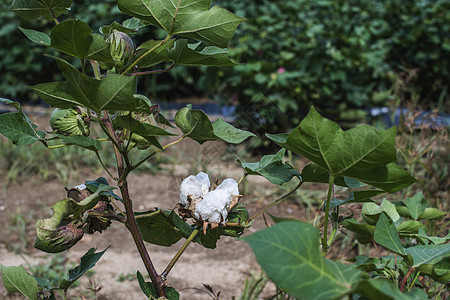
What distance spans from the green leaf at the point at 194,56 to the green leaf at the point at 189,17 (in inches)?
0.7

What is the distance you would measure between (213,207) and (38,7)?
33cm

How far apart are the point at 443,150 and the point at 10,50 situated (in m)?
4.44

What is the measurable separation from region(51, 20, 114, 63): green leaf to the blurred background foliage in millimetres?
2325

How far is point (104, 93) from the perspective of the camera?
472 mm

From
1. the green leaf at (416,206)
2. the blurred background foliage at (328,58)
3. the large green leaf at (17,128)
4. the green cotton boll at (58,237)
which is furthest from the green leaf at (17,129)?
the blurred background foliage at (328,58)

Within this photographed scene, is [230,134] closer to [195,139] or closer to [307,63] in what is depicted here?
[195,139]

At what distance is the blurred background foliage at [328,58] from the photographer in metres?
3.26

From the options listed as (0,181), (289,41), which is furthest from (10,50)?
(289,41)

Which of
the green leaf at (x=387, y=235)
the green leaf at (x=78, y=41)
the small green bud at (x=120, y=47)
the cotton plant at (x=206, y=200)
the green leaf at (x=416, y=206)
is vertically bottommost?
the green leaf at (x=416, y=206)

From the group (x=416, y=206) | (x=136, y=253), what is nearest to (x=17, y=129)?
(x=416, y=206)

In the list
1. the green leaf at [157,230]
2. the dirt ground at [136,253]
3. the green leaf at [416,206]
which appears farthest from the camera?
the dirt ground at [136,253]

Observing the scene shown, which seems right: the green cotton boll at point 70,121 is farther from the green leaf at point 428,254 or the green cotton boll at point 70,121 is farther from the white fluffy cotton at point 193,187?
the green leaf at point 428,254

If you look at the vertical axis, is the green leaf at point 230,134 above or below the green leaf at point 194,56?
below

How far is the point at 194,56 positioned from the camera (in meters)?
0.56
